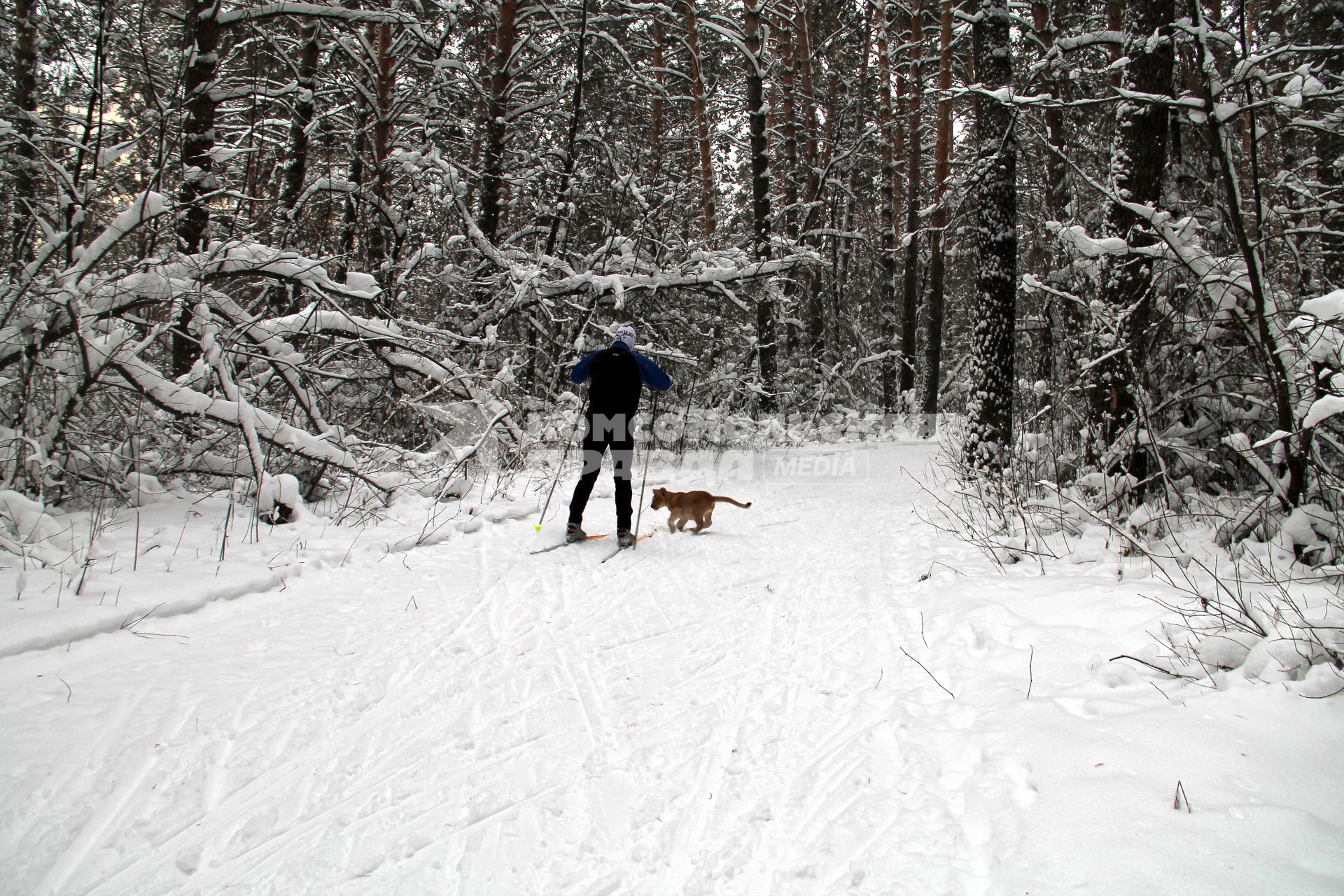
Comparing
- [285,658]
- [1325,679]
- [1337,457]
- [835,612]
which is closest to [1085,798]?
[1325,679]

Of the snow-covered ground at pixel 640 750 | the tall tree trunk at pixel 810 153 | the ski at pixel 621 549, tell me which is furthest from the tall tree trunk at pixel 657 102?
the snow-covered ground at pixel 640 750

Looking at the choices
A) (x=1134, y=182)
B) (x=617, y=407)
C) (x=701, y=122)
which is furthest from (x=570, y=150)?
(x=1134, y=182)

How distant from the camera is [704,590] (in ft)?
16.5

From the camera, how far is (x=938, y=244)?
17844 millimetres

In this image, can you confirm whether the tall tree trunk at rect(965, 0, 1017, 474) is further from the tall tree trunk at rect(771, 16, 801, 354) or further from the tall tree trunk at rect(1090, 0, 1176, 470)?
the tall tree trunk at rect(771, 16, 801, 354)

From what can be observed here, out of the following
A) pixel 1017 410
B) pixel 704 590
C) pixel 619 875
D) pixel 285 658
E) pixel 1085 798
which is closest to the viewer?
pixel 619 875

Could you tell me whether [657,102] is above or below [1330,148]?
above

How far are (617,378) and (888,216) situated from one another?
51.6 feet

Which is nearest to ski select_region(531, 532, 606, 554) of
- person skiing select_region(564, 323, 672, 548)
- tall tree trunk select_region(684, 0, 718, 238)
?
person skiing select_region(564, 323, 672, 548)

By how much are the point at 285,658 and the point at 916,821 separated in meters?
3.14

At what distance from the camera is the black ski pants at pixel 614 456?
6.44 m

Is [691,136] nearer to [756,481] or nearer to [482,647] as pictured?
[756,481]

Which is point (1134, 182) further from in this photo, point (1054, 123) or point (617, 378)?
point (1054, 123)

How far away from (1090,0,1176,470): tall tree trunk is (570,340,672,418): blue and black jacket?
4172 mm
